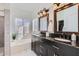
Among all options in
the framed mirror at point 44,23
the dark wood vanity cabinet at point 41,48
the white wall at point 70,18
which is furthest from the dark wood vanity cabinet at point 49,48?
the white wall at point 70,18

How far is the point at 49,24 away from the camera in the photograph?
192cm

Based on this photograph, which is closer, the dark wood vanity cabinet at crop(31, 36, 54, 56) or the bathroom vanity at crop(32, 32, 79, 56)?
the bathroom vanity at crop(32, 32, 79, 56)

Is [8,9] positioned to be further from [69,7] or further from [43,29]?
[69,7]

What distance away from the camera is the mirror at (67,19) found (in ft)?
6.01

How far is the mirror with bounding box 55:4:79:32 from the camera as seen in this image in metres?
1.83

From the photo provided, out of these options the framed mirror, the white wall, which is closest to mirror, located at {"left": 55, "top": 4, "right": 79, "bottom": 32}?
the white wall

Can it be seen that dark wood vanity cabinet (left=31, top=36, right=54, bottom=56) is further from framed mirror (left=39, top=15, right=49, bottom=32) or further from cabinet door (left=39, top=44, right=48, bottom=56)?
framed mirror (left=39, top=15, right=49, bottom=32)

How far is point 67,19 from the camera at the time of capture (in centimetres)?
187

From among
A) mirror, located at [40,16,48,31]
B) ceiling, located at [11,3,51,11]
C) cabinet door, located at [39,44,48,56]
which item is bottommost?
cabinet door, located at [39,44,48,56]

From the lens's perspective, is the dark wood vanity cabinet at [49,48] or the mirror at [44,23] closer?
the dark wood vanity cabinet at [49,48]

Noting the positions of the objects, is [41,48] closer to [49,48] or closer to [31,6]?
[49,48]

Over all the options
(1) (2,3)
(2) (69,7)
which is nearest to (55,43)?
(2) (69,7)

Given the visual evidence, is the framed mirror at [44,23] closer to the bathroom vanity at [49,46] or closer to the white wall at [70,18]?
the bathroom vanity at [49,46]

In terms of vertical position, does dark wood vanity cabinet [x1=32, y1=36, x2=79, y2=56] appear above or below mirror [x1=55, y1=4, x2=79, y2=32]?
below
